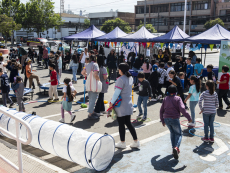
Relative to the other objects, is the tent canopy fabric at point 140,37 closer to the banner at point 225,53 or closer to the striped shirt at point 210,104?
the banner at point 225,53

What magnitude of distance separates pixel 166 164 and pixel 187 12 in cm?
6889

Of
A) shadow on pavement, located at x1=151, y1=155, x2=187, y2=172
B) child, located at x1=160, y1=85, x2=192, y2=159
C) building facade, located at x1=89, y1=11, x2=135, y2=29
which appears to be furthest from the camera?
building facade, located at x1=89, y1=11, x2=135, y2=29

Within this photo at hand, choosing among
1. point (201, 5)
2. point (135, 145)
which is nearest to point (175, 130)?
point (135, 145)

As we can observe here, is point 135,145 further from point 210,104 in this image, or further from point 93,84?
point 93,84

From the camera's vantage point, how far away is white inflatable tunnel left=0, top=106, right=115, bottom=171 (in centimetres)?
450

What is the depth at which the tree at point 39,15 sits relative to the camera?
55625mm

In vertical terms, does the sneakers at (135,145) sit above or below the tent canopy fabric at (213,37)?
below

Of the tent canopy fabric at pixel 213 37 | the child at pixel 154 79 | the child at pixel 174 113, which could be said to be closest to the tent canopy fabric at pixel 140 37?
the tent canopy fabric at pixel 213 37

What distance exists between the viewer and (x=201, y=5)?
64.4 meters

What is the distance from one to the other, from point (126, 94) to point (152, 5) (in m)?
72.9

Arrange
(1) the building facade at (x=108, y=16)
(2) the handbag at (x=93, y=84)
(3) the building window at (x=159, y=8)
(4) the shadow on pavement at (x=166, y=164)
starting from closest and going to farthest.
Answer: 1. (4) the shadow on pavement at (x=166, y=164)
2. (2) the handbag at (x=93, y=84)
3. (3) the building window at (x=159, y=8)
4. (1) the building facade at (x=108, y=16)

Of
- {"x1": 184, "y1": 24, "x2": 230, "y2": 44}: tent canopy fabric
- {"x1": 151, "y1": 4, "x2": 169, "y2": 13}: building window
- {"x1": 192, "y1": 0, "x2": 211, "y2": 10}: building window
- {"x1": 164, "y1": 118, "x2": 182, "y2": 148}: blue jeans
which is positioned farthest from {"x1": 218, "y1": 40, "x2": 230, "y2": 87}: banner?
{"x1": 151, "y1": 4, "x2": 169, "y2": 13}: building window

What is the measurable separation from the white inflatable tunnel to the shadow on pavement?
3.08ft

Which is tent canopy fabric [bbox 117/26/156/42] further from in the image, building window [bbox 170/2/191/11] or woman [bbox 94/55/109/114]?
building window [bbox 170/2/191/11]
